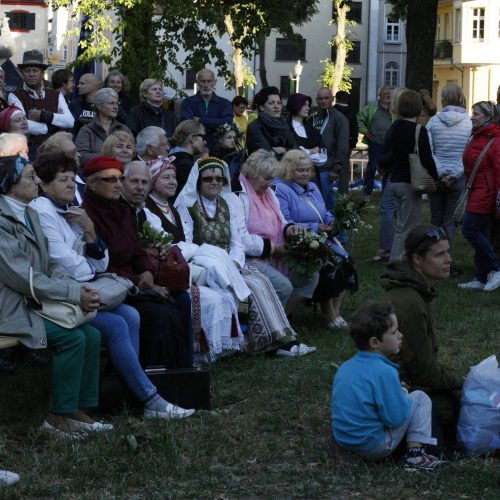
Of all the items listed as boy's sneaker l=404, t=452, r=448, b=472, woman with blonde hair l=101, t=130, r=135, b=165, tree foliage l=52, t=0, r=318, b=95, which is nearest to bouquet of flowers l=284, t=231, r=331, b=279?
woman with blonde hair l=101, t=130, r=135, b=165

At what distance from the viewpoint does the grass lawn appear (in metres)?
5.87

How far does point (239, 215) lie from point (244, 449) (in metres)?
3.43

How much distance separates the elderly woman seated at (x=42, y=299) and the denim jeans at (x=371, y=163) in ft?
43.0

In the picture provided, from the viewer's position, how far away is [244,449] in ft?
21.7

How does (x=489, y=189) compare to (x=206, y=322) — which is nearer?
(x=206, y=322)

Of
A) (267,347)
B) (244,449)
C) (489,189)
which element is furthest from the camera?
(489,189)

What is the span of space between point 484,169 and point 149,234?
17.0 ft

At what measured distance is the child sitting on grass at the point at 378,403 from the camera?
6.08m

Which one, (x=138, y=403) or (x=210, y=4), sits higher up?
(x=210, y=4)

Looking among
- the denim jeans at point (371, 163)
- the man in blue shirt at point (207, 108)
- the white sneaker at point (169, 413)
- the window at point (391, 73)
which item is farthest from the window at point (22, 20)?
the white sneaker at point (169, 413)

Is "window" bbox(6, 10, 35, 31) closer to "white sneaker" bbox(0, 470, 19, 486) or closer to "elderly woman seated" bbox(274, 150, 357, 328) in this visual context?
"elderly woman seated" bbox(274, 150, 357, 328)

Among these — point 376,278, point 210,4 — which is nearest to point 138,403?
point 376,278

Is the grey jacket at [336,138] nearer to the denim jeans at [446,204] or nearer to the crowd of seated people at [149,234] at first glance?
the denim jeans at [446,204]

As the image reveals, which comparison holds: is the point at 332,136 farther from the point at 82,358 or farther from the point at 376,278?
the point at 82,358
